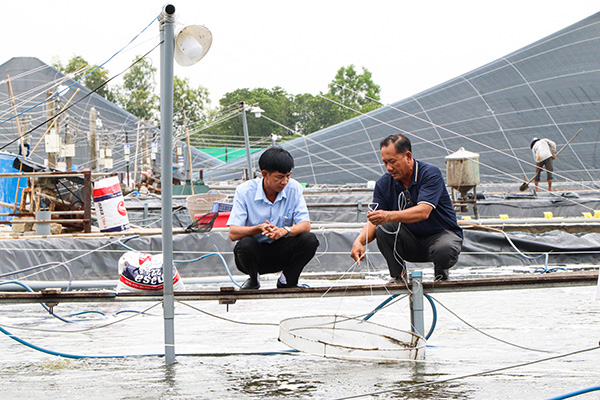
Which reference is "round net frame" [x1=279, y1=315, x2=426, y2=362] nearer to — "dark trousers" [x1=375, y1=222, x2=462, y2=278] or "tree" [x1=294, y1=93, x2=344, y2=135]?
"dark trousers" [x1=375, y1=222, x2=462, y2=278]

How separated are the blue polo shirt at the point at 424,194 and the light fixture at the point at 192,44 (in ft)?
4.86

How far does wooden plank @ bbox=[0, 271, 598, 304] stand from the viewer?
4.64m

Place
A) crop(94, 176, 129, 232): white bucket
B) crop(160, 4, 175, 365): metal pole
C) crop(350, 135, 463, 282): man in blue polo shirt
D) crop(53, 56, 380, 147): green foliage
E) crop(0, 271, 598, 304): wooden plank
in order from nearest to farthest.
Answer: crop(0, 271, 598, 304): wooden plank → crop(160, 4, 175, 365): metal pole → crop(350, 135, 463, 282): man in blue polo shirt → crop(94, 176, 129, 232): white bucket → crop(53, 56, 380, 147): green foliage

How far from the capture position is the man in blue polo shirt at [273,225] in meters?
5.41

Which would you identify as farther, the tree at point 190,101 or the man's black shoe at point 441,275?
the tree at point 190,101

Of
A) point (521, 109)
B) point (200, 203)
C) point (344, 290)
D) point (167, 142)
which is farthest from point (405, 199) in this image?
point (521, 109)

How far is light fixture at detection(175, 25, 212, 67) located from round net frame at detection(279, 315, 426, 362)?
1.82m

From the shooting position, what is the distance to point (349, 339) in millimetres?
5121

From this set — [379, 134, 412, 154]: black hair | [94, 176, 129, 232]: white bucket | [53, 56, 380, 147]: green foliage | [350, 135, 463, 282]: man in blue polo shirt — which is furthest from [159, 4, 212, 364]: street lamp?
[53, 56, 380, 147]: green foliage

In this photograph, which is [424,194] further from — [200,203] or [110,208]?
[200,203]

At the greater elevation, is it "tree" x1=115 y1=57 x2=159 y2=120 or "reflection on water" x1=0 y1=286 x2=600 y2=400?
"tree" x1=115 y1=57 x2=159 y2=120

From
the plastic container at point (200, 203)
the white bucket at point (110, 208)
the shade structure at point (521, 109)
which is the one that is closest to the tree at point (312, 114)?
the shade structure at point (521, 109)

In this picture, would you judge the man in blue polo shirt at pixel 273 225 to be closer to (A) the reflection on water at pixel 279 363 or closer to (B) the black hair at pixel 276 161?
(B) the black hair at pixel 276 161

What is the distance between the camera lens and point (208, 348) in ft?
20.0
